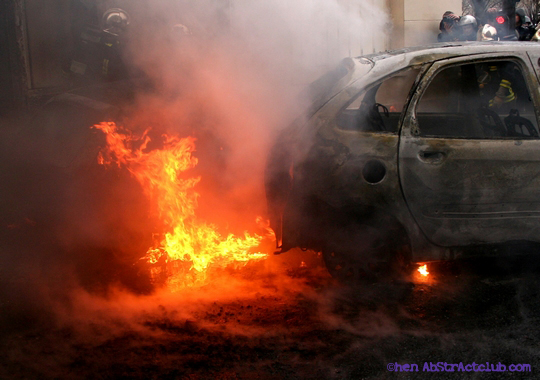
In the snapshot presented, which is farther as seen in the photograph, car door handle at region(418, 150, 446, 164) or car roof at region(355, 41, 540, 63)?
car roof at region(355, 41, 540, 63)

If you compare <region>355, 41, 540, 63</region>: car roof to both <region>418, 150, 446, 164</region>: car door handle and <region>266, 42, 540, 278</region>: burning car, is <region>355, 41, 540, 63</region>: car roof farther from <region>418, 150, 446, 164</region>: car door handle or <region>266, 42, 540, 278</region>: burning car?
<region>418, 150, 446, 164</region>: car door handle

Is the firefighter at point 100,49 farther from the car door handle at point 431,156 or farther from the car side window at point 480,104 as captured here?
the car door handle at point 431,156

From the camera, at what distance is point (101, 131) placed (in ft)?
15.9

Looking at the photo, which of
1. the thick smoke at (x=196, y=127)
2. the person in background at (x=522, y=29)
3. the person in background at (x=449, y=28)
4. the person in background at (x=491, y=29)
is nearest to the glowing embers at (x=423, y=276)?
the thick smoke at (x=196, y=127)

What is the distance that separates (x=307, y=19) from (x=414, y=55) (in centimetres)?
156

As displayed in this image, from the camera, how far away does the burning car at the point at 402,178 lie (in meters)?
3.60

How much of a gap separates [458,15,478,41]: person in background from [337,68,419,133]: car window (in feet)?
12.5

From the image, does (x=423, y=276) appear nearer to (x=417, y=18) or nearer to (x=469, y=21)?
(x=469, y=21)

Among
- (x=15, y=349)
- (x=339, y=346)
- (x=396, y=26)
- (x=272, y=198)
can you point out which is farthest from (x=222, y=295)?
(x=396, y=26)

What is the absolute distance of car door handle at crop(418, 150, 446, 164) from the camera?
11.8ft

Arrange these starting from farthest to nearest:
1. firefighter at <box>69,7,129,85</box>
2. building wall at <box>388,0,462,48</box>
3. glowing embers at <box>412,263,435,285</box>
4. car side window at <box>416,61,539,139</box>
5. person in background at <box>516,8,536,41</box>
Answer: building wall at <box>388,0,462,48</box>, person in background at <box>516,8,536,41</box>, firefighter at <box>69,7,129,85</box>, glowing embers at <box>412,263,435,285</box>, car side window at <box>416,61,539,139</box>

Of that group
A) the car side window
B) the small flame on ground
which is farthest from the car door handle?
the small flame on ground

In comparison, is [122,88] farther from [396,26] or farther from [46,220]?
[396,26]

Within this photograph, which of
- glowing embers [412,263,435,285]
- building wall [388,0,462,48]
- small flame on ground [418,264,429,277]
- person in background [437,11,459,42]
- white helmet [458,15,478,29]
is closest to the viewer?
glowing embers [412,263,435,285]
